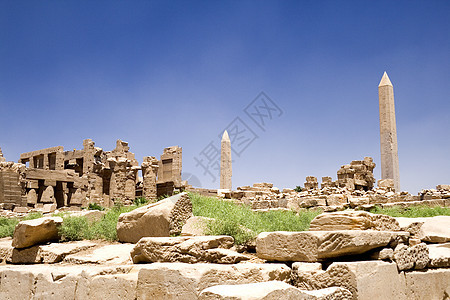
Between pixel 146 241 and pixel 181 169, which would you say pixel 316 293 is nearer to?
pixel 146 241

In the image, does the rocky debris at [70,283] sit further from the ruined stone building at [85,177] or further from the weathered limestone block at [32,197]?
the weathered limestone block at [32,197]

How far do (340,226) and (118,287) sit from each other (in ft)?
8.82

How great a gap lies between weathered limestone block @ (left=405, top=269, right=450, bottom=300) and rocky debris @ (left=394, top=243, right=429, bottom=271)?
9cm

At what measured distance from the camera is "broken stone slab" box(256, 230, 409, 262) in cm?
430

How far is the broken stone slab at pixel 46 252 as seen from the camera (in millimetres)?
6488

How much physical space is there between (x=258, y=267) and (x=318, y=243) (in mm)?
684

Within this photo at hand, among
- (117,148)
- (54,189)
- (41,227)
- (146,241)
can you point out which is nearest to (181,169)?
(117,148)

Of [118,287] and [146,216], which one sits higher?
[146,216]

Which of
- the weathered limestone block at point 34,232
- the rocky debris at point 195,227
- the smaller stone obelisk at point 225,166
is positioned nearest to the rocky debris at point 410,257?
the rocky debris at point 195,227

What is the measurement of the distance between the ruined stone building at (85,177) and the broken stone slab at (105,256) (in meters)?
17.4

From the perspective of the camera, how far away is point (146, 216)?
6.32m

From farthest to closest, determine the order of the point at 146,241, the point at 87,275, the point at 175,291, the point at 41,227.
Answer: the point at 41,227 < the point at 146,241 < the point at 87,275 < the point at 175,291

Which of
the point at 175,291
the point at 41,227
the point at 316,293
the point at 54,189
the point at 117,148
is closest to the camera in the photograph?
the point at 316,293

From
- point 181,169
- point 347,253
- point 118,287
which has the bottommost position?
point 118,287
